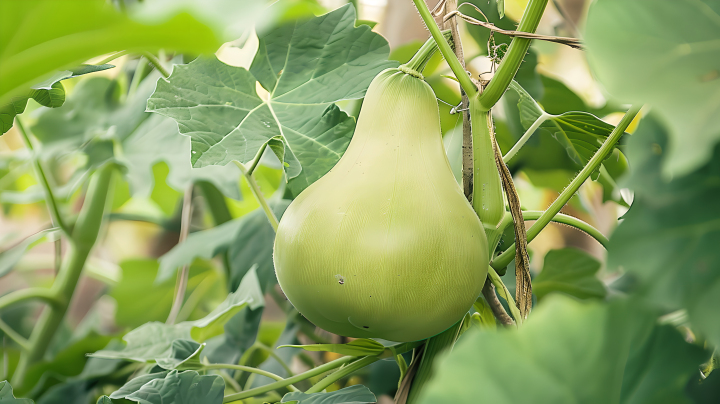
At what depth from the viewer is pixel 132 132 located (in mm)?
743

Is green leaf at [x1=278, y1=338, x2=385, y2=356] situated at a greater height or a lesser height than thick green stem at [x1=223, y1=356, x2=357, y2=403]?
greater

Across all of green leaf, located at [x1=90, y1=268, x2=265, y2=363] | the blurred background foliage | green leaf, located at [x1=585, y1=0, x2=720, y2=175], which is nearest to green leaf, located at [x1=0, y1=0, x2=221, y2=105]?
the blurred background foliage

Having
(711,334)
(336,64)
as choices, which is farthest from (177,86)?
(711,334)

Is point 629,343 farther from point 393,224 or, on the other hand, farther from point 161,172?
point 161,172

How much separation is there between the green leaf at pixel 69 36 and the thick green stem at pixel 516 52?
0.65 ft

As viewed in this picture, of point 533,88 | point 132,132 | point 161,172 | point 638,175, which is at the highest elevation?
point 638,175

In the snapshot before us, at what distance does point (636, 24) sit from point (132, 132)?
734 millimetres

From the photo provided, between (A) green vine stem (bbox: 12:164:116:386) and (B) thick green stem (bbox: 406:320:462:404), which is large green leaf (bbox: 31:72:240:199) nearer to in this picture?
(A) green vine stem (bbox: 12:164:116:386)

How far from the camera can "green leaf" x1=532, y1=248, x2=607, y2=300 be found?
48 cm

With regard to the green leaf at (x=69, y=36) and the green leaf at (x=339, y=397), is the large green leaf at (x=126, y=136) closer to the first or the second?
the green leaf at (x=339, y=397)

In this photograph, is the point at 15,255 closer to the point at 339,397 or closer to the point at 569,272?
the point at 339,397

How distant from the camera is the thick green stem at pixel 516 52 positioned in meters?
0.27

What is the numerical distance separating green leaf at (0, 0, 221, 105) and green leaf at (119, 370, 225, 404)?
26 cm

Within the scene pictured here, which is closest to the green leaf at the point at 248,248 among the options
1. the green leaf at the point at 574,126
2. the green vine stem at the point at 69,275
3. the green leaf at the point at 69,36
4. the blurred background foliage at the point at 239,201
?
the blurred background foliage at the point at 239,201
